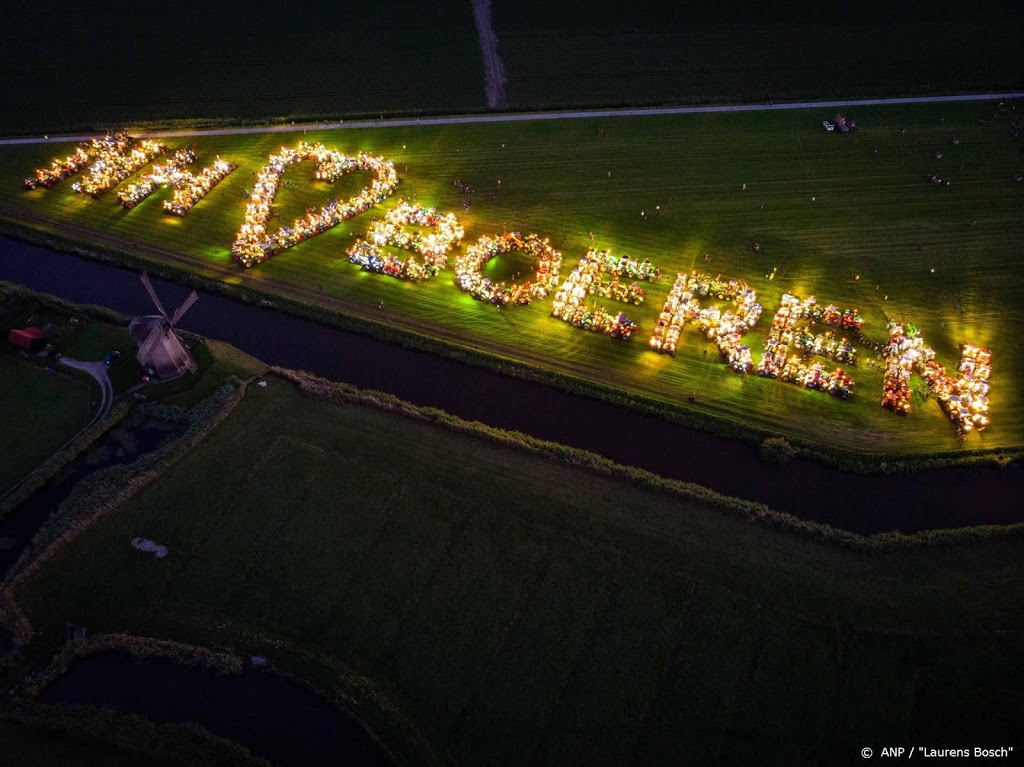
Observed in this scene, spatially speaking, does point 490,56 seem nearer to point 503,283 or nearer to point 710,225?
point 710,225

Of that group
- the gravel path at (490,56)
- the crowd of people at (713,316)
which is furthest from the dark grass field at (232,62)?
the crowd of people at (713,316)

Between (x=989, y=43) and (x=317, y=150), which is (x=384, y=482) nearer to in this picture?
(x=317, y=150)

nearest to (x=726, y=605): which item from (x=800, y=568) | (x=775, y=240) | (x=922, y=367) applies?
(x=800, y=568)

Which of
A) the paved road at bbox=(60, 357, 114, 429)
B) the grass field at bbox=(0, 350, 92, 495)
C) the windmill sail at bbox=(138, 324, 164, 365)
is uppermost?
the windmill sail at bbox=(138, 324, 164, 365)

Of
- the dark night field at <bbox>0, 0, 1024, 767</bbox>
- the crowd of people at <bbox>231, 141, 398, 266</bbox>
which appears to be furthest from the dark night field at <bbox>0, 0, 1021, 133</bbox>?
the crowd of people at <bbox>231, 141, 398, 266</bbox>

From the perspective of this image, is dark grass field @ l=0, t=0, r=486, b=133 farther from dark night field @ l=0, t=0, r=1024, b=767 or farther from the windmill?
the windmill

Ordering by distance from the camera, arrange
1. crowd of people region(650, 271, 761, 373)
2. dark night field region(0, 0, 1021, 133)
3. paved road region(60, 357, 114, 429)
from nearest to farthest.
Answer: paved road region(60, 357, 114, 429) < crowd of people region(650, 271, 761, 373) < dark night field region(0, 0, 1021, 133)
